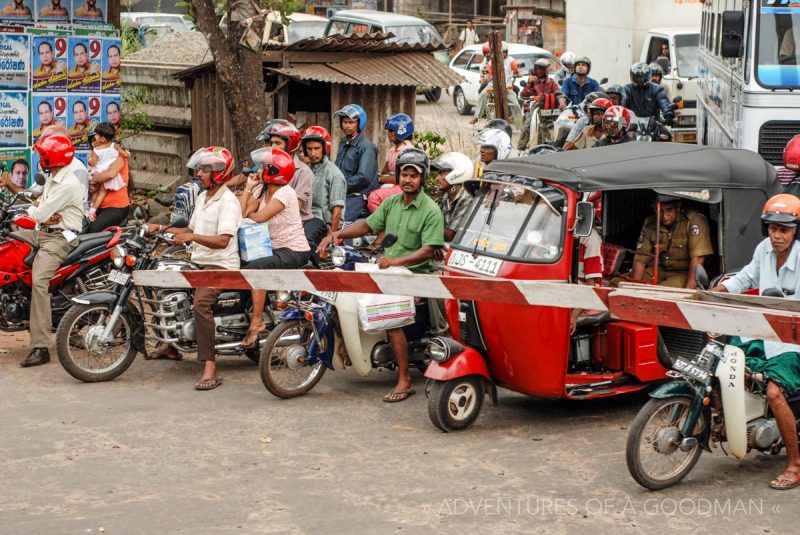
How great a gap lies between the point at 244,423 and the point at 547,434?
6.37ft

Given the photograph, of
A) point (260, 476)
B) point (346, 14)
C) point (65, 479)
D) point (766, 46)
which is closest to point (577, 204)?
point (260, 476)

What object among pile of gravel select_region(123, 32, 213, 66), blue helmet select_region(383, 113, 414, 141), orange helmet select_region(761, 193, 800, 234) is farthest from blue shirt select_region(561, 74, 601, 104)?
orange helmet select_region(761, 193, 800, 234)

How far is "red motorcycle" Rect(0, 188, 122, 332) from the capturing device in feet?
29.2

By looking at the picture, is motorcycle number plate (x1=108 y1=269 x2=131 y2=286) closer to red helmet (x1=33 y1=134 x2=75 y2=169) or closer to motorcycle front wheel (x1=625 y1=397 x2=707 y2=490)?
red helmet (x1=33 y1=134 x2=75 y2=169)

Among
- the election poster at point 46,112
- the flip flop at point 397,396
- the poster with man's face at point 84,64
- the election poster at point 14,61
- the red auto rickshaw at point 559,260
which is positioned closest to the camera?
the red auto rickshaw at point 559,260

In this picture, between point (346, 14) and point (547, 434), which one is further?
point (346, 14)

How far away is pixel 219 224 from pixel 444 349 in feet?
7.00

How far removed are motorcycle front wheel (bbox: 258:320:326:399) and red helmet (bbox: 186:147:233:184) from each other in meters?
1.18

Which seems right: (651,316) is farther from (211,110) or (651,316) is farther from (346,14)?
(346,14)

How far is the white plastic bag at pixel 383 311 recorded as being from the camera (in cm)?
790

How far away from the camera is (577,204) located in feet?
23.5

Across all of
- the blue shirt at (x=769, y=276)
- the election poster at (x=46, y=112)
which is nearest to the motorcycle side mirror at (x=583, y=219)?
the blue shirt at (x=769, y=276)

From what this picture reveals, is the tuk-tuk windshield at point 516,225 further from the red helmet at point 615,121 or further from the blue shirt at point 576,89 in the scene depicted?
the blue shirt at point 576,89

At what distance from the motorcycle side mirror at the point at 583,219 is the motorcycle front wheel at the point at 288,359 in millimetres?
1996
